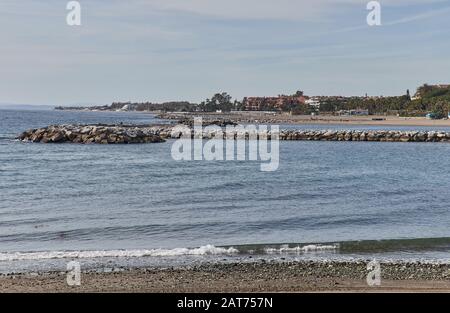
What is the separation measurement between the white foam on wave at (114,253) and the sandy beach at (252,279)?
5.25ft

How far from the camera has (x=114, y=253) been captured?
51.2ft

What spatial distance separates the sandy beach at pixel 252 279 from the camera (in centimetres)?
1191

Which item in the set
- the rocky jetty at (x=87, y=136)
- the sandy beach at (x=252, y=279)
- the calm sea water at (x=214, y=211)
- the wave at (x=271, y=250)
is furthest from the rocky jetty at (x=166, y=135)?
the sandy beach at (x=252, y=279)

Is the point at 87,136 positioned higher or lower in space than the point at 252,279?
higher

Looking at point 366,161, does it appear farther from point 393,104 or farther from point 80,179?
point 393,104

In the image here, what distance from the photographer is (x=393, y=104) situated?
181 m

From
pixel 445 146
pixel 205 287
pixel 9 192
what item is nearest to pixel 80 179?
pixel 9 192

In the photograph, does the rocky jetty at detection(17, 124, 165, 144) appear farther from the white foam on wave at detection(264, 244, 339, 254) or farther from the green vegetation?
the green vegetation

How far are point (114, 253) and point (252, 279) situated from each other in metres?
4.26

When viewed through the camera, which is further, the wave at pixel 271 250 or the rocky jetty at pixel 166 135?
the rocky jetty at pixel 166 135

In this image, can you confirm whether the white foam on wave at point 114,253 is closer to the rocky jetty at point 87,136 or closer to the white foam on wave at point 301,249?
the white foam on wave at point 301,249

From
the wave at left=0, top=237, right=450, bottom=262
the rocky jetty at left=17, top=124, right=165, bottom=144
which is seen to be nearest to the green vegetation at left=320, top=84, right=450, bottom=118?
the rocky jetty at left=17, top=124, right=165, bottom=144

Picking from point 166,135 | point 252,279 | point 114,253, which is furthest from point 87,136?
point 252,279

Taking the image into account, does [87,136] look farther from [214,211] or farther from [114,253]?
[114,253]
